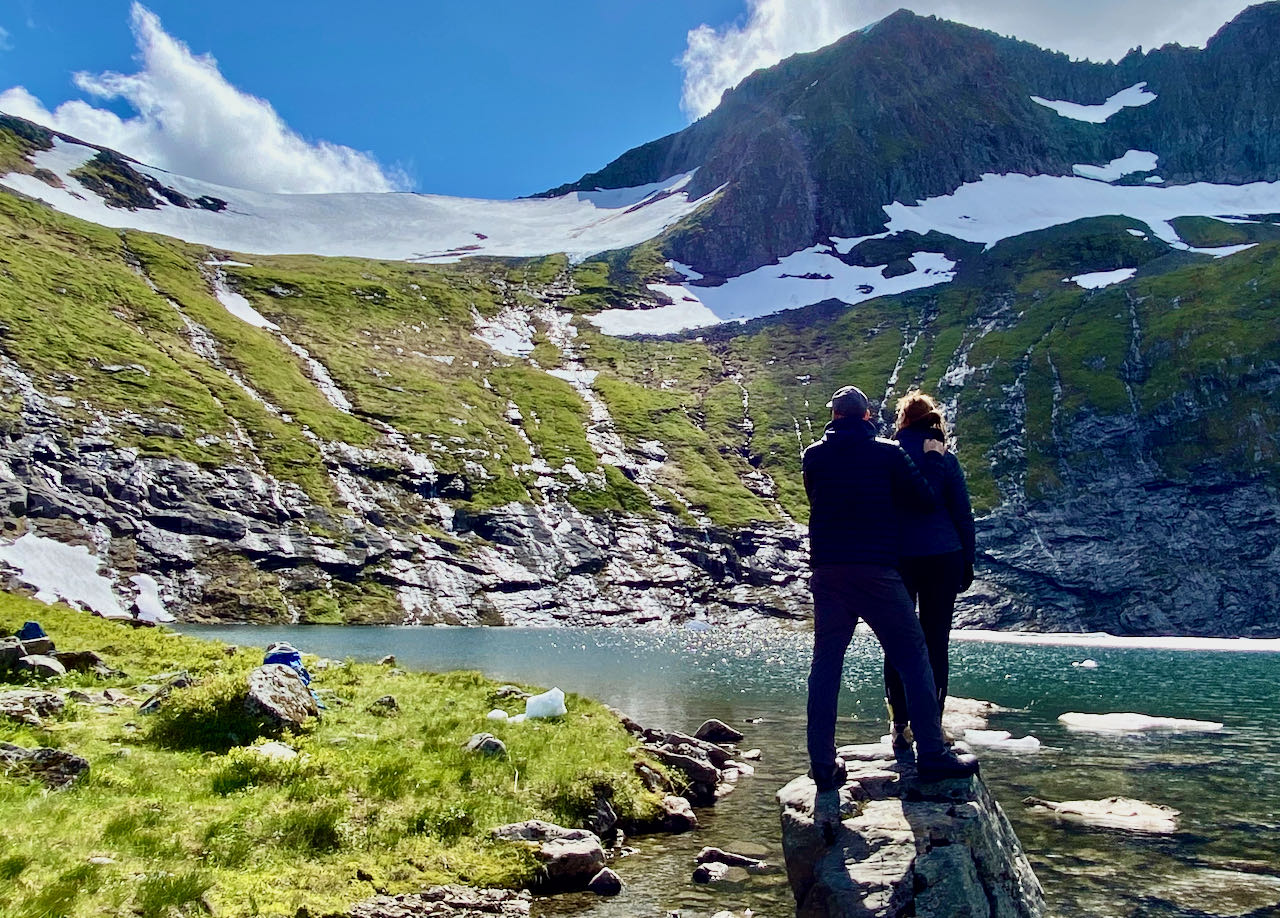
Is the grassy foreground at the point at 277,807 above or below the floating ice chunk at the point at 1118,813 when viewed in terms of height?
above

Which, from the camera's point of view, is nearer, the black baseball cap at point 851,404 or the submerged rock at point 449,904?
the black baseball cap at point 851,404

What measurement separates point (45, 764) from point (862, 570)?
13.1 meters

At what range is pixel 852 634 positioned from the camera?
31.3 feet

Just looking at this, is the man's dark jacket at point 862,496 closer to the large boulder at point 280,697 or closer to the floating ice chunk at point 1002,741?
the large boulder at point 280,697

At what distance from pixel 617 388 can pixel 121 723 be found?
181m

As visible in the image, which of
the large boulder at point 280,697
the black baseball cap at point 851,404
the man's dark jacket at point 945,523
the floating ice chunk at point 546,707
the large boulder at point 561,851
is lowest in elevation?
the large boulder at point 561,851

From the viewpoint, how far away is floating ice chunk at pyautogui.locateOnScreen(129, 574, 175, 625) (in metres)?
98.8

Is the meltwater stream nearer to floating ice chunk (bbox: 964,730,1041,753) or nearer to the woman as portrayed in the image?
floating ice chunk (bbox: 964,730,1041,753)

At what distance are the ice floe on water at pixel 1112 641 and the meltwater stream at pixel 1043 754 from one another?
2469cm

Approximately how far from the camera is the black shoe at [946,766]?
31.3 ft

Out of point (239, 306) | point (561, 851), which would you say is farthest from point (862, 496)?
point (239, 306)

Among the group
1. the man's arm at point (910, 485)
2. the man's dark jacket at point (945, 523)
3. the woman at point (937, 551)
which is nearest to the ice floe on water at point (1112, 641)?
the woman at point (937, 551)

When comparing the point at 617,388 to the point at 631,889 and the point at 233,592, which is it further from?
the point at 631,889

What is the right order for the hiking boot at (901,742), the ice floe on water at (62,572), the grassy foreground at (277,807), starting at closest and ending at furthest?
the grassy foreground at (277,807)
the hiking boot at (901,742)
the ice floe on water at (62,572)
